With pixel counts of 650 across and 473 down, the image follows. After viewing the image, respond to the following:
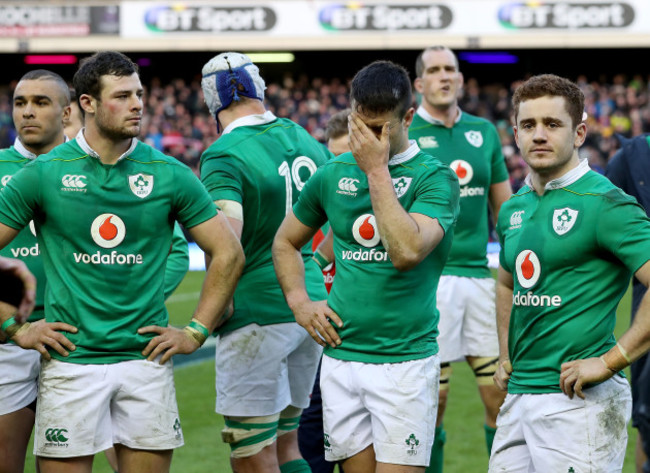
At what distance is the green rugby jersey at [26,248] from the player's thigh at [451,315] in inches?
101

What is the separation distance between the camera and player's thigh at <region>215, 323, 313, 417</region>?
183 inches

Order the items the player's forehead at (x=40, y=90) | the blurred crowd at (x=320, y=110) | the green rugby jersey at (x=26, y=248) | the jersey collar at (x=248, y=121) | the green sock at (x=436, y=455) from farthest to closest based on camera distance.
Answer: the blurred crowd at (x=320, y=110) < the green sock at (x=436, y=455) < the player's forehead at (x=40, y=90) < the jersey collar at (x=248, y=121) < the green rugby jersey at (x=26, y=248)

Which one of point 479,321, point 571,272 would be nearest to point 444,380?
point 479,321

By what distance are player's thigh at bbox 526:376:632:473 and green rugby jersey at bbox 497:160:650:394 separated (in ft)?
0.34

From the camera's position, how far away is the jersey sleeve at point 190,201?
157 inches

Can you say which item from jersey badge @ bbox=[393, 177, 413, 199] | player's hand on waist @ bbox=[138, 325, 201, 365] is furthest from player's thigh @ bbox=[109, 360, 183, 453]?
jersey badge @ bbox=[393, 177, 413, 199]

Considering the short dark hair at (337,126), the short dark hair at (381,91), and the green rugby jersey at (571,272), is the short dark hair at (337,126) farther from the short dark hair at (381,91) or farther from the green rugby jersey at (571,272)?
the green rugby jersey at (571,272)

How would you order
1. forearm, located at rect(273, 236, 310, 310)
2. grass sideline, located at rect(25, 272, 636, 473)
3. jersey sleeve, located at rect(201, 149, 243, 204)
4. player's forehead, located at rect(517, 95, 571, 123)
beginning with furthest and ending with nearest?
grass sideline, located at rect(25, 272, 636, 473)
jersey sleeve, located at rect(201, 149, 243, 204)
forearm, located at rect(273, 236, 310, 310)
player's forehead, located at rect(517, 95, 571, 123)

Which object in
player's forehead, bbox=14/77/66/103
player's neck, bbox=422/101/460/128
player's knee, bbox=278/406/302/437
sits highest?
player's forehead, bbox=14/77/66/103

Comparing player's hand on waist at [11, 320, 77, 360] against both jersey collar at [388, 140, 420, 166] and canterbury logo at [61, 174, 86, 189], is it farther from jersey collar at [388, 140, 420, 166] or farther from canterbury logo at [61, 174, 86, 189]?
→ jersey collar at [388, 140, 420, 166]

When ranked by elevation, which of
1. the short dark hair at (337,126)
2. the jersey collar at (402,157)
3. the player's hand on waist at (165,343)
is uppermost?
the short dark hair at (337,126)

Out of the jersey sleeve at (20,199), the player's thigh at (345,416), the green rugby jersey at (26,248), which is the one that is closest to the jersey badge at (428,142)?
the green rugby jersey at (26,248)

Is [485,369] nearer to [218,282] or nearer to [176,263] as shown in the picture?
[176,263]

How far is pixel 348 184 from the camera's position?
13.1 feet
